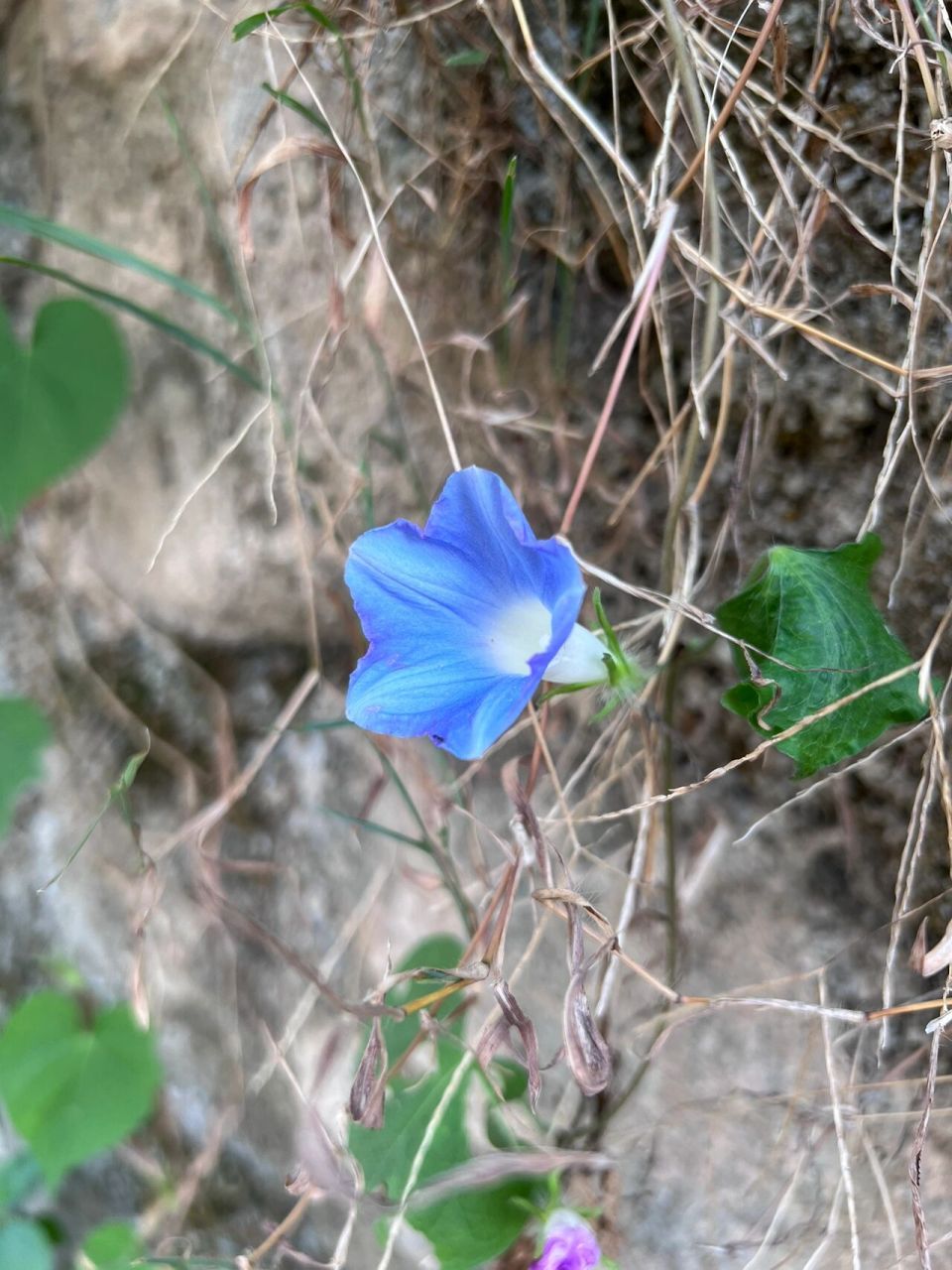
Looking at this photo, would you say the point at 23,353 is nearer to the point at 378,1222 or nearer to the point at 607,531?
the point at 607,531

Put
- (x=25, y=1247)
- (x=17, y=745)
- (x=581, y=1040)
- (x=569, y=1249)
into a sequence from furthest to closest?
(x=25, y=1247) → (x=17, y=745) → (x=569, y=1249) → (x=581, y=1040)

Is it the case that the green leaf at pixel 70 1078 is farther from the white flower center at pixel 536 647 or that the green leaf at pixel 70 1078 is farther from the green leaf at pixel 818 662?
the green leaf at pixel 818 662

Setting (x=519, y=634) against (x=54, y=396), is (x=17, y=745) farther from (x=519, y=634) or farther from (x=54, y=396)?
(x=519, y=634)

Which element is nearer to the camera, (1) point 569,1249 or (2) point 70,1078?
(1) point 569,1249

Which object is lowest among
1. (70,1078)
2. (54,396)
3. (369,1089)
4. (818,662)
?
(70,1078)

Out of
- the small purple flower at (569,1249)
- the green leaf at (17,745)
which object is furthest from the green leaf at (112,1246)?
the small purple flower at (569,1249)

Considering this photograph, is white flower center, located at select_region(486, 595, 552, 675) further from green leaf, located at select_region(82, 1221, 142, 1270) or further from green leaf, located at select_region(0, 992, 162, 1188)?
green leaf, located at select_region(82, 1221, 142, 1270)

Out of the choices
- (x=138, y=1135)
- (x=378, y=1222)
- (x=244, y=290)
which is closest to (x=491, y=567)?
(x=244, y=290)

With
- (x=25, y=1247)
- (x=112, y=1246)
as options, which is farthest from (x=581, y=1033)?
(x=25, y=1247)
